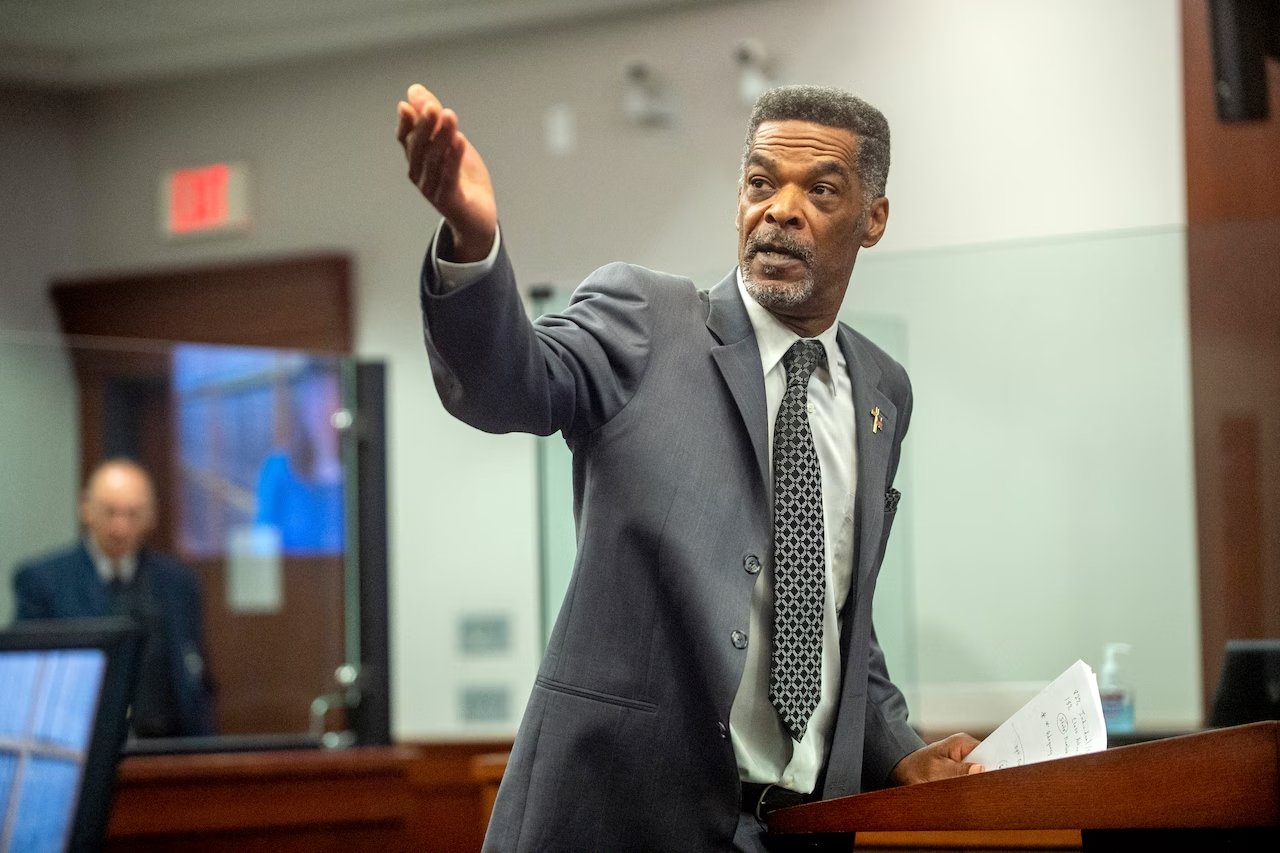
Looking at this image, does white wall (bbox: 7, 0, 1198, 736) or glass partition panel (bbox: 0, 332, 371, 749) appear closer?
glass partition panel (bbox: 0, 332, 371, 749)

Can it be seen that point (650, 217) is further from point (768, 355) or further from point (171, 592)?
point (768, 355)

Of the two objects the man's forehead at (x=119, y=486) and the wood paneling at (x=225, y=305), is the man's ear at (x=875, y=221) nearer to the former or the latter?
the man's forehead at (x=119, y=486)

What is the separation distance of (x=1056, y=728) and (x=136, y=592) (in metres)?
3.63

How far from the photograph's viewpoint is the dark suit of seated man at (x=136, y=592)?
4.39 m

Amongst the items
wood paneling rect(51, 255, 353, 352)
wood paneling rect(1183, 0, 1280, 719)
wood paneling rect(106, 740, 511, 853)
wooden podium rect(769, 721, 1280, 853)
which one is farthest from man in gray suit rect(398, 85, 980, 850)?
wood paneling rect(51, 255, 353, 352)

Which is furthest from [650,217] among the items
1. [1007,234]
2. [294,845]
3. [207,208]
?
[294,845]

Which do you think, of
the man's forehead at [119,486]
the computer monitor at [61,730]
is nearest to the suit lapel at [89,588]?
the man's forehead at [119,486]

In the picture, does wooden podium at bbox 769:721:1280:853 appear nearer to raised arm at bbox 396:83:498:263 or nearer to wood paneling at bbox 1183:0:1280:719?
raised arm at bbox 396:83:498:263

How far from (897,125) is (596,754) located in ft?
A: 11.9

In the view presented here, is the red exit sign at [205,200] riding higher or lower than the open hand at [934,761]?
higher

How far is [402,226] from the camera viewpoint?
17.9ft

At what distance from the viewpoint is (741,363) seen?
63.3 inches

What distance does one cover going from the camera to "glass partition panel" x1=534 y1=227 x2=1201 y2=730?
3697mm

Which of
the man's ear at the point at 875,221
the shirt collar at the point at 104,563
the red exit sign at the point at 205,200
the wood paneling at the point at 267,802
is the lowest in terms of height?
the wood paneling at the point at 267,802
